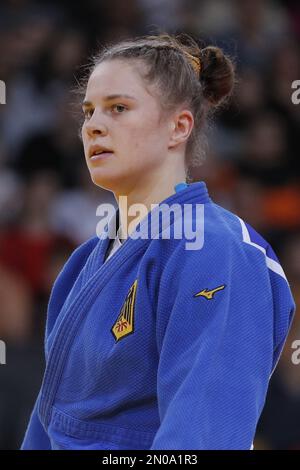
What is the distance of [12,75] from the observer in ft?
20.7

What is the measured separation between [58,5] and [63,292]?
465 centimetres

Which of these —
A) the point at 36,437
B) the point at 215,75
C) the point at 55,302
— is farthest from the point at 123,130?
the point at 36,437

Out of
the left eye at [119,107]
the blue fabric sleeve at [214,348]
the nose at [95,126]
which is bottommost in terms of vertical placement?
the blue fabric sleeve at [214,348]

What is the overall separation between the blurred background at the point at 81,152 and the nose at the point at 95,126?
2.22 metres

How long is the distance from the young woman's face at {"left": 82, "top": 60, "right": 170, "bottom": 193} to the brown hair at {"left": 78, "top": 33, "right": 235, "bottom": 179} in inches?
1.7

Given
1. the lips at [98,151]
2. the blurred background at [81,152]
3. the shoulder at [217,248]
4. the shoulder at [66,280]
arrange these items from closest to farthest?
1. the shoulder at [217,248]
2. the lips at [98,151]
3. the shoulder at [66,280]
4. the blurred background at [81,152]

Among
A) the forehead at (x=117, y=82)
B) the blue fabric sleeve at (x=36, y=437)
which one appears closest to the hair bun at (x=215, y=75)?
the forehead at (x=117, y=82)

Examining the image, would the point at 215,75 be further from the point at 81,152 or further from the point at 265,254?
the point at 81,152

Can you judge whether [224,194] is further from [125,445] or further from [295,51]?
[125,445]

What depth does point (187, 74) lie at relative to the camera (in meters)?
2.38

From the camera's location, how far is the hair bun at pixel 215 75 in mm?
2477

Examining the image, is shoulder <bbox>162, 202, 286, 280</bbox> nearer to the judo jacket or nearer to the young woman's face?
the judo jacket

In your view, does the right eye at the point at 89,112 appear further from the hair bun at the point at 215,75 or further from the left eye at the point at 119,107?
the hair bun at the point at 215,75

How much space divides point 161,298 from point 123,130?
45cm
